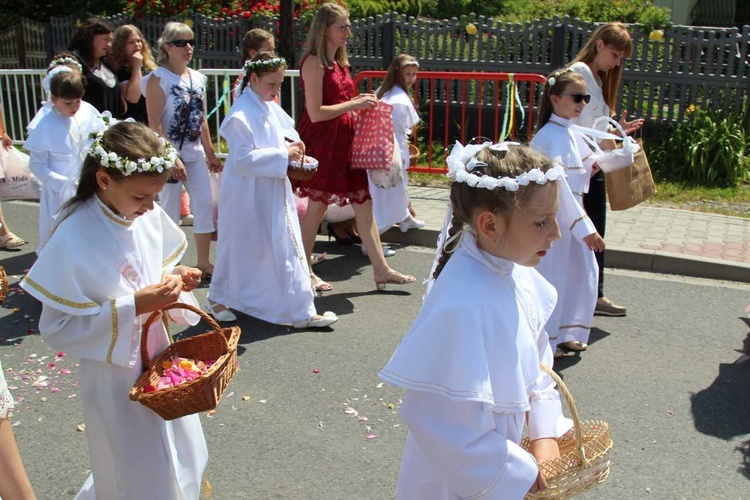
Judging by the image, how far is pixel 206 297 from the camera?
21.9ft

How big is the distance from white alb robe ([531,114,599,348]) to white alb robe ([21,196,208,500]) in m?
2.65

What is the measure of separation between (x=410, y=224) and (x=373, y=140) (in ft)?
6.62

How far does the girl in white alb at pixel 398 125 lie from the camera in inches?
306

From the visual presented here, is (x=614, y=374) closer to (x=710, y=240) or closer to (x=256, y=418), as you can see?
(x=256, y=418)

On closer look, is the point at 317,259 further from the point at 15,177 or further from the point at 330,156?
the point at 15,177

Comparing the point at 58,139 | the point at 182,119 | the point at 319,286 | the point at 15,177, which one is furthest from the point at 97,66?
the point at 319,286

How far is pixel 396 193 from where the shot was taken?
7727 mm

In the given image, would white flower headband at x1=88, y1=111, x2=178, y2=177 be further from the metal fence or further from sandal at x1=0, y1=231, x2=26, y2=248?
the metal fence

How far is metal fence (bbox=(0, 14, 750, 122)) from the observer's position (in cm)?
1142

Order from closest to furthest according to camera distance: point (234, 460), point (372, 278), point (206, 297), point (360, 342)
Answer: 1. point (234, 460)
2. point (360, 342)
3. point (206, 297)
4. point (372, 278)

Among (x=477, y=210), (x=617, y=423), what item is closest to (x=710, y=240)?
(x=617, y=423)

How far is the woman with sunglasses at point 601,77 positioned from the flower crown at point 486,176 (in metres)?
3.28

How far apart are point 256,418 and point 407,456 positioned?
2.22 m

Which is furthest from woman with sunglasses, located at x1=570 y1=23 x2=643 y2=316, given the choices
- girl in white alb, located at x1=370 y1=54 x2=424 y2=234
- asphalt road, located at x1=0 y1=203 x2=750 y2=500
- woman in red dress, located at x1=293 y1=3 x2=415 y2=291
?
girl in white alb, located at x1=370 y1=54 x2=424 y2=234
